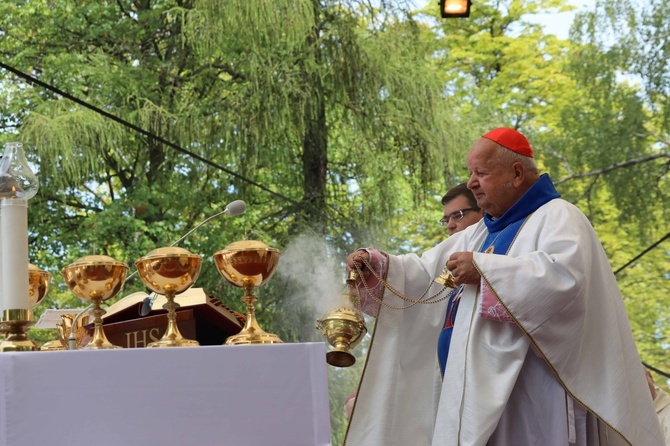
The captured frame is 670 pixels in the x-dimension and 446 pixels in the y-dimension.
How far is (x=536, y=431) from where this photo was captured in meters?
2.66

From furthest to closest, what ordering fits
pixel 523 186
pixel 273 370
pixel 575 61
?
pixel 575 61, pixel 523 186, pixel 273 370

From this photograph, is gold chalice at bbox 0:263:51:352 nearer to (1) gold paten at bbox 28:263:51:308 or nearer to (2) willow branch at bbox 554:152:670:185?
(1) gold paten at bbox 28:263:51:308

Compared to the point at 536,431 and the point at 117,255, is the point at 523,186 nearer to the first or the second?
the point at 536,431

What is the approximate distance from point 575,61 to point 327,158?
4.28 m

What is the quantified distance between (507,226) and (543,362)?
45 cm

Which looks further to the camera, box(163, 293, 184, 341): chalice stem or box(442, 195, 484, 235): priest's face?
box(442, 195, 484, 235): priest's face

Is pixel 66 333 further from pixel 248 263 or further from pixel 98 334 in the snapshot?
pixel 248 263

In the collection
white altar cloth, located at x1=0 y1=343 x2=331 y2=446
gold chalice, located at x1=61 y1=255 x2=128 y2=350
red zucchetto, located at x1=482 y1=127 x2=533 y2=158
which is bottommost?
white altar cloth, located at x1=0 y1=343 x2=331 y2=446

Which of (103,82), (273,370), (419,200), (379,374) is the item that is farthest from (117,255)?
(273,370)

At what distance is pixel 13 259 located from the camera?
1.88 meters

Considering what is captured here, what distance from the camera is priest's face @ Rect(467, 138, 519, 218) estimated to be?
9.46ft

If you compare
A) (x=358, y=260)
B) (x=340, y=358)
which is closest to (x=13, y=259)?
(x=340, y=358)

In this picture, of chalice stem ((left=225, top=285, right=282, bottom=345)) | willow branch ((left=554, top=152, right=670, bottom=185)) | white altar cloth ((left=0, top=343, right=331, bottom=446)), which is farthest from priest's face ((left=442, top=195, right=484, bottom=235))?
willow branch ((left=554, top=152, right=670, bottom=185))

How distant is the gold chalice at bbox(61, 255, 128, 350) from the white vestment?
3.24ft
